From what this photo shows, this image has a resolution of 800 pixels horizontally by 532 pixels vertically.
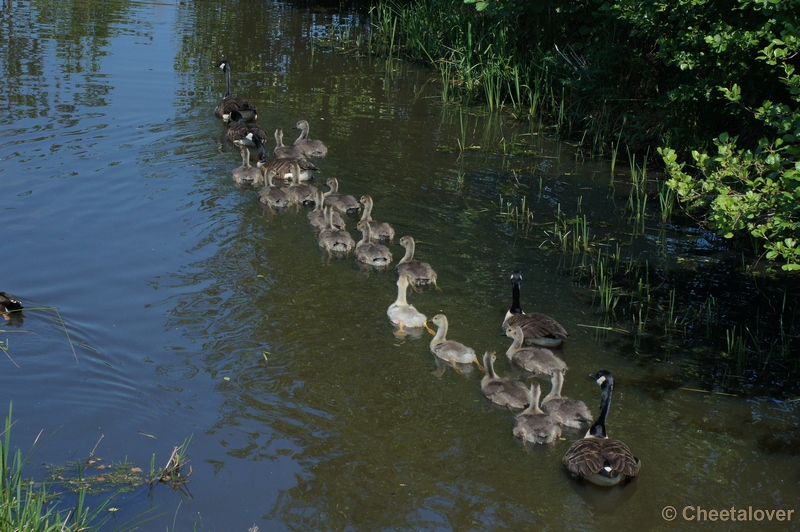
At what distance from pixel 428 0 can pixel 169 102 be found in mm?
9235

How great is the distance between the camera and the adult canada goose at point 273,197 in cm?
1288

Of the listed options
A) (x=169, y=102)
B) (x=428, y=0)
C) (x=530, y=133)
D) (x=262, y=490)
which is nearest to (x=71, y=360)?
(x=262, y=490)

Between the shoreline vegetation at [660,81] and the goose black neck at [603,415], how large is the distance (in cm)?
188

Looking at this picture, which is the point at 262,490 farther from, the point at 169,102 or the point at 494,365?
the point at 169,102

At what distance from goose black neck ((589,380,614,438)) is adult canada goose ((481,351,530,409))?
31.1 inches

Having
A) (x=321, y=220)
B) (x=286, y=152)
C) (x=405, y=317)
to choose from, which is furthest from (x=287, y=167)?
(x=405, y=317)

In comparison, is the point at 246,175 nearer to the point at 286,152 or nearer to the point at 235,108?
the point at 286,152

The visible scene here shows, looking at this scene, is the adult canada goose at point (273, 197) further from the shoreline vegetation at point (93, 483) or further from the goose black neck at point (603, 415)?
the goose black neck at point (603, 415)

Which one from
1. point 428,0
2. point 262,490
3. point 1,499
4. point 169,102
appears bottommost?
point 262,490

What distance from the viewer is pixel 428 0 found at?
2347cm

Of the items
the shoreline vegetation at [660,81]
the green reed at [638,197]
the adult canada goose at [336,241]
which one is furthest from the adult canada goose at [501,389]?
the green reed at [638,197]

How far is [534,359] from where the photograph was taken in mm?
8828

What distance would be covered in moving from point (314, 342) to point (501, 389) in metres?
2.05

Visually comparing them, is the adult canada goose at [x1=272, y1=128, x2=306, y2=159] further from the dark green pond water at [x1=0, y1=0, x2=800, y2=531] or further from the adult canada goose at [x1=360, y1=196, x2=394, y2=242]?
the adult canada goose at [x1=360, y1=196, x2=394, y2=242]
